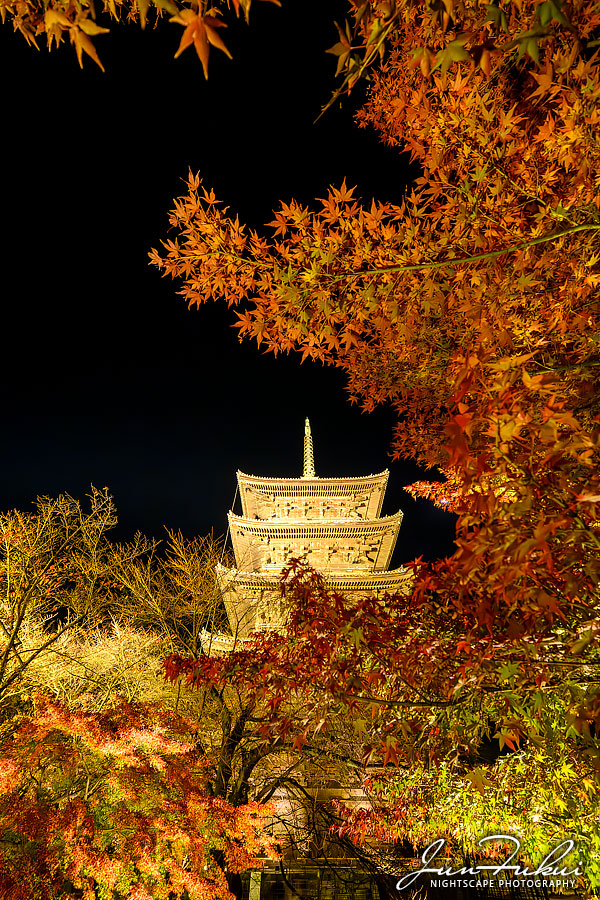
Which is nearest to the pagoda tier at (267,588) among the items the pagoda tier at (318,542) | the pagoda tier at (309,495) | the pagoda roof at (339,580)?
the pagoda roof at (339,580)

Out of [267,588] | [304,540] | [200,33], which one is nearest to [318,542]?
[304,540]

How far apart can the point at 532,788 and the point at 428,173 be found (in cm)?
497

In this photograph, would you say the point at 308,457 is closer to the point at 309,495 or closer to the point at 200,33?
the point at 309,495

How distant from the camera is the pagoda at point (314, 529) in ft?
44.8

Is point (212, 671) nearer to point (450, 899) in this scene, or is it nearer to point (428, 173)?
point (428, 173)

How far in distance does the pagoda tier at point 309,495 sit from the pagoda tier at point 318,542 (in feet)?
1.75

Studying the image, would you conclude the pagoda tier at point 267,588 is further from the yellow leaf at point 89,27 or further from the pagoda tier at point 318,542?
the yellow leaf at point 89,27

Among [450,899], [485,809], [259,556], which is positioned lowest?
[450,899]

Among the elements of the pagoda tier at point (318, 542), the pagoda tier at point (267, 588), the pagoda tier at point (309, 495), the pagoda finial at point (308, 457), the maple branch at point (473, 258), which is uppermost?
the pagoda finial at point (308, 457)

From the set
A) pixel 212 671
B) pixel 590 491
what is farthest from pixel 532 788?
pixel 590 491

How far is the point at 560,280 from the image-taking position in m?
2.88

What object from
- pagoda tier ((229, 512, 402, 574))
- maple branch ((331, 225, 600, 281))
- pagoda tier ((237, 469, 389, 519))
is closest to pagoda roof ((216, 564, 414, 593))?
pagoda tier ((229, 512, 402, 574))

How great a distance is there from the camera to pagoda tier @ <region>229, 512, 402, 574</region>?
13.9m

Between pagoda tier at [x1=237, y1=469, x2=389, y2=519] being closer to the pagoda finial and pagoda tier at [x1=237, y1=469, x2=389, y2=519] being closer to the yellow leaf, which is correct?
the pagoda finial
